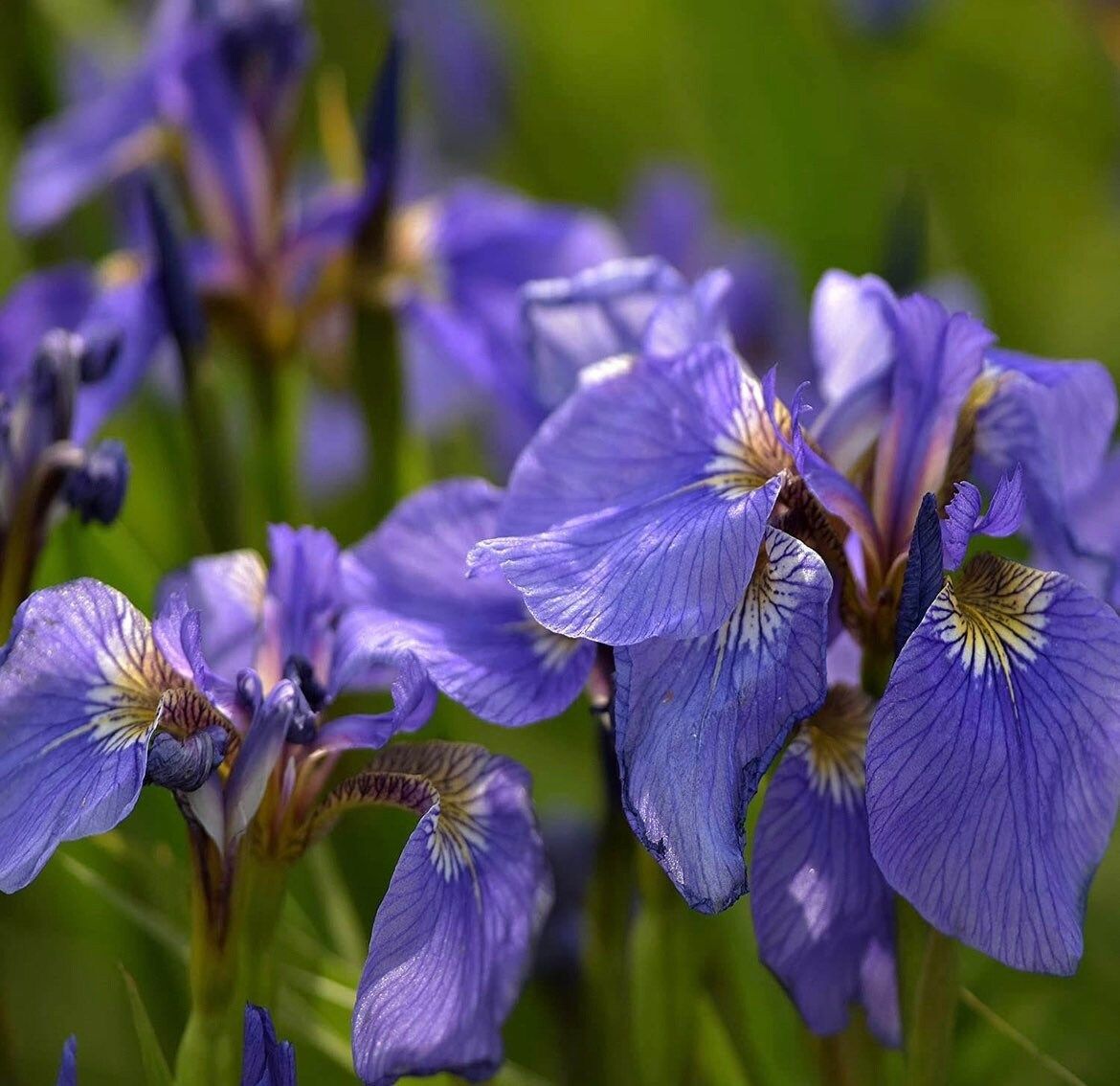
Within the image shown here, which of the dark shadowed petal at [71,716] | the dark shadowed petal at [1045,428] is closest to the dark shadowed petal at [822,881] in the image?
the dark shadowed petal at [1045,428]

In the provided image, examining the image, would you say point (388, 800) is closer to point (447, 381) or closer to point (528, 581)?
point (528, 581)

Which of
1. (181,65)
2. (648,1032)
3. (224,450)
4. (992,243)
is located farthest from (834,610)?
(992,243)

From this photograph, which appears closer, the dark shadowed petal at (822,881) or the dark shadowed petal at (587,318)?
the dark shadowed petal at (822,881)

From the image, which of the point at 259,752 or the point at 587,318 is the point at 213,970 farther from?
the point at 587,318

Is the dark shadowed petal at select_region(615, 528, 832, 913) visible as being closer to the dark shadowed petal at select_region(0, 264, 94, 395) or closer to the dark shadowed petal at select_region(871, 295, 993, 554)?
the dark shadowed petal at select_region(871, 295, 993, 554)

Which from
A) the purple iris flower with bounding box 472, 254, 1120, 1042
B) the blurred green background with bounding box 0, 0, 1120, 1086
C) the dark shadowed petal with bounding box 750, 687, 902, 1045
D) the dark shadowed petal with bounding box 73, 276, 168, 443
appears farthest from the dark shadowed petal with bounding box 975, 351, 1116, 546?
the dark shadowed petal with bounding box 73, 276, 168, 443

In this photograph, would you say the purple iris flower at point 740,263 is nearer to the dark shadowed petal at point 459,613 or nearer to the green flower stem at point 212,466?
the green flower stem at point 212,466
